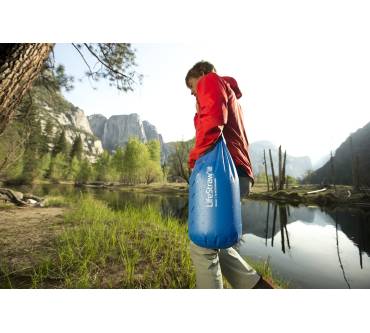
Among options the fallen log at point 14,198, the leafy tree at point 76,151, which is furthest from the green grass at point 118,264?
the leafy tree at point 76,151

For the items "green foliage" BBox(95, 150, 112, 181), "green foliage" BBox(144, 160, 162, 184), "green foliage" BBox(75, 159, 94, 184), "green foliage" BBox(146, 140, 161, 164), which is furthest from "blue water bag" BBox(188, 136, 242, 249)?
"green foliage" BBox(95, 150, 112, 181)

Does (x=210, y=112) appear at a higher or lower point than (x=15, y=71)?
lower

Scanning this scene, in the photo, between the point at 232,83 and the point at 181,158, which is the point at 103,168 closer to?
the point at 181,158

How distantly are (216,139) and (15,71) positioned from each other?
1.33 meters

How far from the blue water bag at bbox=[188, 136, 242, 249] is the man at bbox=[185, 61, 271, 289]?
7 centimetres

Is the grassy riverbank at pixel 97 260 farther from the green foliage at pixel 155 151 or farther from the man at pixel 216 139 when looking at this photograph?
the green foliage at pixel 155 151

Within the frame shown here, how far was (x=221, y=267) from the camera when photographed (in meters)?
1.22

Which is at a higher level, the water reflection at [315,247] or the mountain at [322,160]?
the mountain at [322,160]

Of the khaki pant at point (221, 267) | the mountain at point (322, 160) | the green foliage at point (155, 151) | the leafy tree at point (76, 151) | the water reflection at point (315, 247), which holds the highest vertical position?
the mountain at point (322, 160)

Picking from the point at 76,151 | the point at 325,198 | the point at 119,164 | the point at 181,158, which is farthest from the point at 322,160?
the point at 181,158

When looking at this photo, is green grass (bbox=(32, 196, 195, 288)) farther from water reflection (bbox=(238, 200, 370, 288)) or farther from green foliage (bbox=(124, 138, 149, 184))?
green foliage (bbox=(124, 138, 149, 184))

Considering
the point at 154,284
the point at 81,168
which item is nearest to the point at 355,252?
the point at 154,284

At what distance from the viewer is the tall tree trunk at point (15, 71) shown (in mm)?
1409
